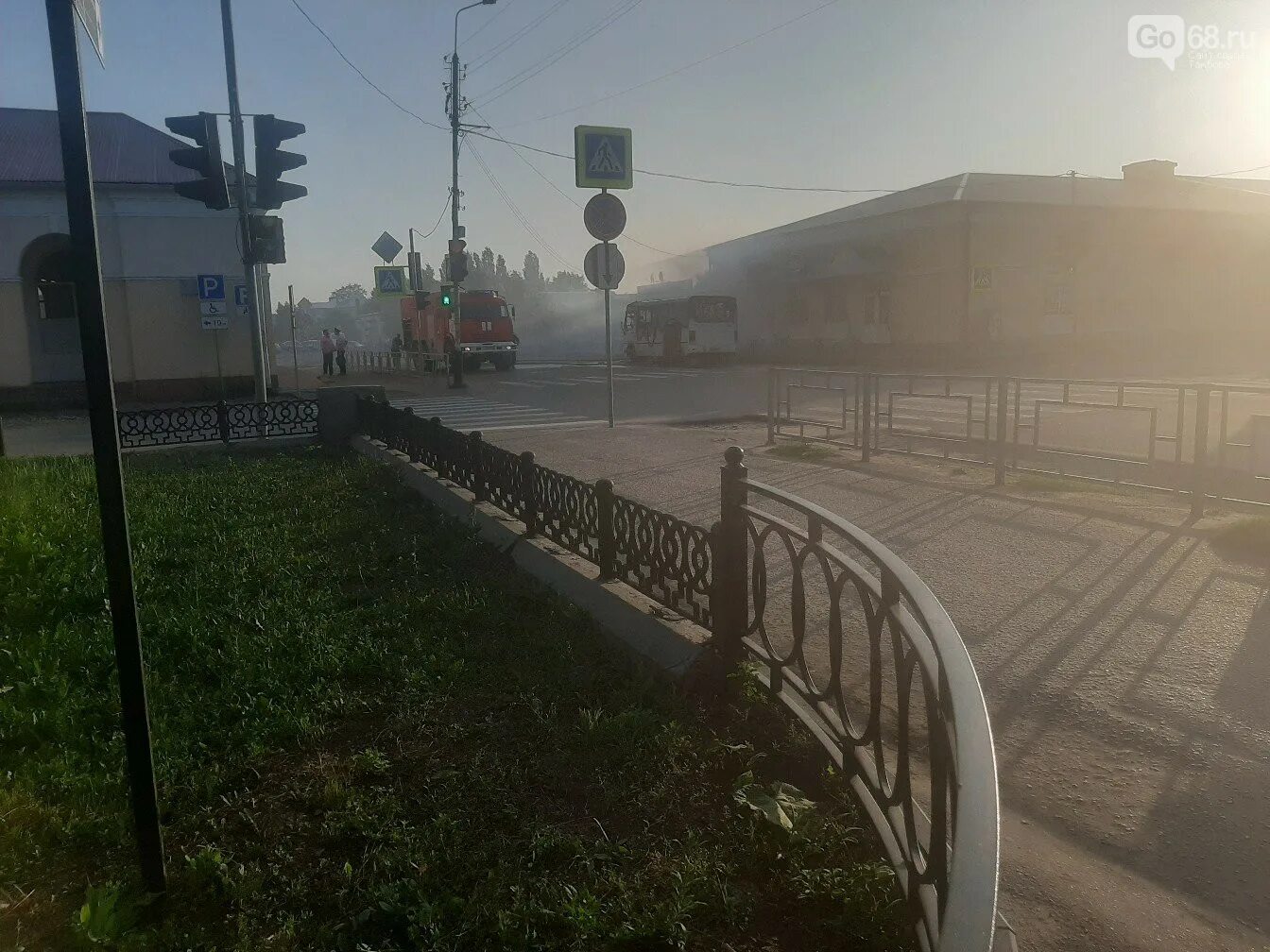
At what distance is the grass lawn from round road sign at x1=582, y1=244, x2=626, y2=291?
26.5 ft

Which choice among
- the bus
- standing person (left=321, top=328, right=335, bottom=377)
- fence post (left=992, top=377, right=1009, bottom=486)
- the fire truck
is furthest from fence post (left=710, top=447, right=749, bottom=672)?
the bus

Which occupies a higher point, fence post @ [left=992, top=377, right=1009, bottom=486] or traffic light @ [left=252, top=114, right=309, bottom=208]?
traffic light @ [left=252, top=114, right=309, bottom=208]

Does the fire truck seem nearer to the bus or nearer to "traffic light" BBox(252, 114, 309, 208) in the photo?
the bus

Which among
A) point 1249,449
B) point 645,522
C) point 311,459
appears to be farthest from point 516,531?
point 311,459

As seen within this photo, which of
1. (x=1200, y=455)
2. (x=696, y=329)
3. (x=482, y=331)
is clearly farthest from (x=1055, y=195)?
(x=1200, y=455)

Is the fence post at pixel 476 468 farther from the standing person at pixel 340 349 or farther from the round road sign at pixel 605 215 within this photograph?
the standing person at pixel 340 349

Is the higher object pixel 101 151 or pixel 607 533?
pixel 101 151

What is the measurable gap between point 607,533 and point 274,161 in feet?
24.2

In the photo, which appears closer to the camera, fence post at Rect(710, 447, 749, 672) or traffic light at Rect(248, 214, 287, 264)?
fence post at Rect(710, 447, 749, 672)

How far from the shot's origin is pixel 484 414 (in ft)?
64.6

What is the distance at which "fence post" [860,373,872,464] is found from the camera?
436 inches

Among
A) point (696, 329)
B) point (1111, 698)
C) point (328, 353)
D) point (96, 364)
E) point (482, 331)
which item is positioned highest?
point (482, 331)

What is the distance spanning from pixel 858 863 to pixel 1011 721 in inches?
55.1

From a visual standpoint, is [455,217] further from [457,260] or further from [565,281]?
[565,281]
